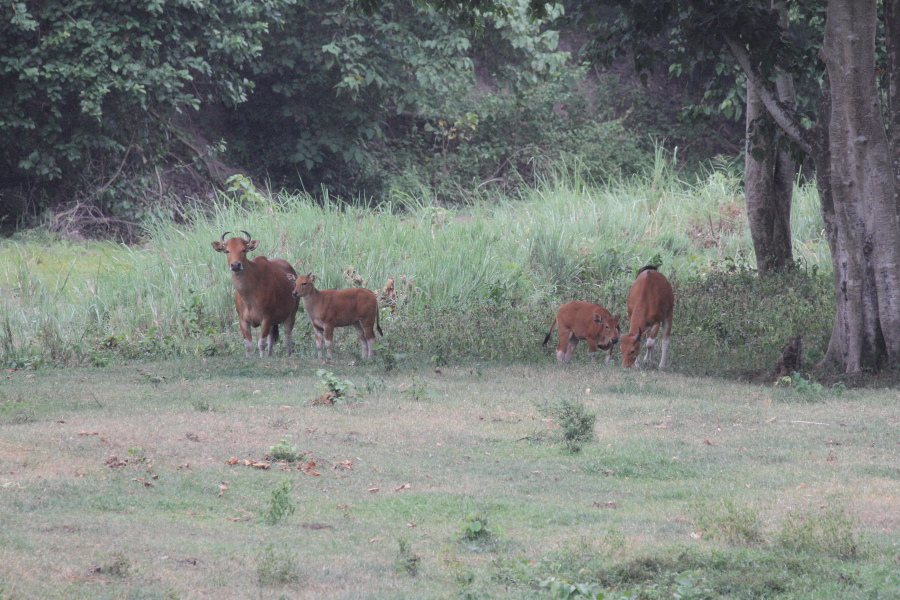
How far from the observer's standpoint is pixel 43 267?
18.1m

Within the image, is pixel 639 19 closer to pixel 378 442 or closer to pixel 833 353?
pixel 833 353

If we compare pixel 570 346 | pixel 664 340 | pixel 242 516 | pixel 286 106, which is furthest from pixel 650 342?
pixel 286 106

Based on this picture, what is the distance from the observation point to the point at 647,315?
39.6ft

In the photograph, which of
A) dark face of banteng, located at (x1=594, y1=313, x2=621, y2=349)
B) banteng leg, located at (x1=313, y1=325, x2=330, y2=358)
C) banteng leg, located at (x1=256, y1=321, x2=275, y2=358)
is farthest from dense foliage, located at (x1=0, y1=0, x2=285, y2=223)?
dark face of banteng, located at (x1=594, y1=313, x2=621, y2=349)

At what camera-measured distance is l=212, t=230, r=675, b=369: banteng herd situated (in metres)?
12.1

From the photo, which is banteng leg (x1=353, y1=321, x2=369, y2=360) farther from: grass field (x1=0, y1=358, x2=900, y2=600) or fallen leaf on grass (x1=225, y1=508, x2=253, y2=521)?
fallen leaf on grass (x1=225, y1=508, x2=253, y2=521)

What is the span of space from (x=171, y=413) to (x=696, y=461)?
13.7ft

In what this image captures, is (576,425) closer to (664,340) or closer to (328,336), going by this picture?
(664,340)

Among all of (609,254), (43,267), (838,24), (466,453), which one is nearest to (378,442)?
(466,453)

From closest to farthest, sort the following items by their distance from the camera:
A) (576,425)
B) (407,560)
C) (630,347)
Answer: (407,560), (576,425), (630,347)

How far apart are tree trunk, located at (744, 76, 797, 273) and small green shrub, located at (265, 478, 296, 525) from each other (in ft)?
36.2

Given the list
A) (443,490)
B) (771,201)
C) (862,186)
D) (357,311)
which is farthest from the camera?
(771,201)

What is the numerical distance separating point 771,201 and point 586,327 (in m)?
5.12

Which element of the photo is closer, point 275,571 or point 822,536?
point 275,571
